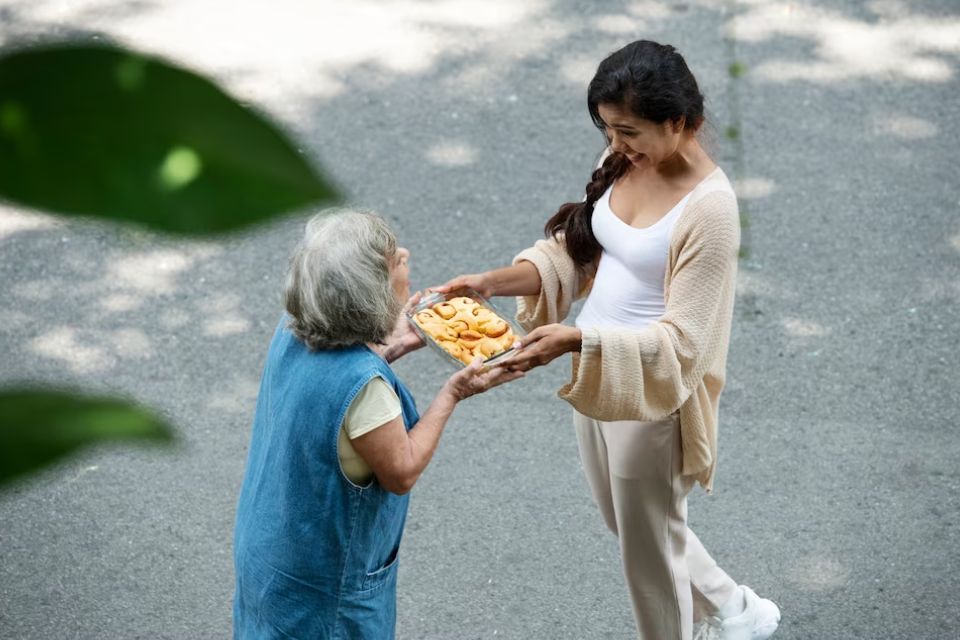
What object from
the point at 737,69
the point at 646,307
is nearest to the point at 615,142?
the point at 646,307

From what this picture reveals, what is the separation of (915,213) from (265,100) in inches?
110

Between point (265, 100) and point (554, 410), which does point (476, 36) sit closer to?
point (265, 100)

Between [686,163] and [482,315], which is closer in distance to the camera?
[686,163]

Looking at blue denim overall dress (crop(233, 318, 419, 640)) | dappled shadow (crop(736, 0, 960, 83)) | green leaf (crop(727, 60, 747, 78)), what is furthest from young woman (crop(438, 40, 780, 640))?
dappled shadow (crop(736, 0, 960, 83))

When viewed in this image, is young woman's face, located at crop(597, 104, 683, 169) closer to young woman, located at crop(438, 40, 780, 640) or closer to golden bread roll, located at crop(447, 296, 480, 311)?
young woman, located at crop(438, 40, 780, 640)

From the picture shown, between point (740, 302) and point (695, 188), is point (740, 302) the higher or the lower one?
the lower one

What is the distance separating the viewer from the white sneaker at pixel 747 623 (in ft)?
10.5

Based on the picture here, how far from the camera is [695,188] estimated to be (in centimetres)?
254

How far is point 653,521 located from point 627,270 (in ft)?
2.11

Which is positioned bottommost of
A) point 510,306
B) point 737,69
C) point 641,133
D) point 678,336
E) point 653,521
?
point 510,306

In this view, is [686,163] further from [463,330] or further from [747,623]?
[747,623]

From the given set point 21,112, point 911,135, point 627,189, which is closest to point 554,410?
point 627,189

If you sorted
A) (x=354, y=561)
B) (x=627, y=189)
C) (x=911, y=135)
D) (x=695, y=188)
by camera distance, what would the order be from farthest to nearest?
(x=911, y=135)
(x=627, y=189)
(x=695, y=188)
(x=354, y=561)

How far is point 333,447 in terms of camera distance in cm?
224
